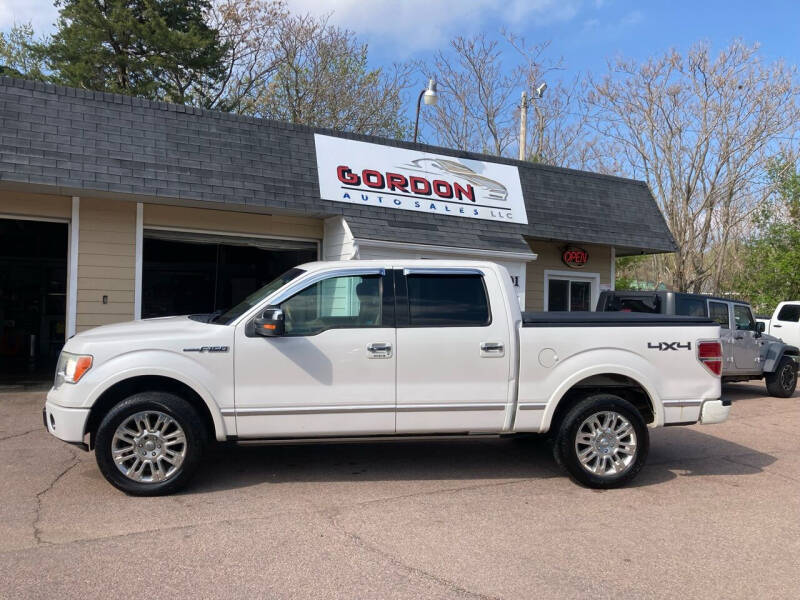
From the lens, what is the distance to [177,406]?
5297mm

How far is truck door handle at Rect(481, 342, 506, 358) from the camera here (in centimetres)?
572

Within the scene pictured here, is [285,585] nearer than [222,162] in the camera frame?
Yes

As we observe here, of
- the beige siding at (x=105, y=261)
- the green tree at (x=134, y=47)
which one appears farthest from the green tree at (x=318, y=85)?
the beige siding at (x=105, y=261)

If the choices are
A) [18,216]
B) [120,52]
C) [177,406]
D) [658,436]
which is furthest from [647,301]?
[120,52]

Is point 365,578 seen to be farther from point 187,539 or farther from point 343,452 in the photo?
point 343,452

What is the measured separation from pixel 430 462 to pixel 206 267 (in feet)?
24.1

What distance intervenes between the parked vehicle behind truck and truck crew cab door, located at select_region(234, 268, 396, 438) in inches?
279

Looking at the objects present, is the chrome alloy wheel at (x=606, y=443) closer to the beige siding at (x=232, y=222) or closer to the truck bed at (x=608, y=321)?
the truck bed at (x=608, y=321)

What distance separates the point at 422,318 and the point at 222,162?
6393 mm

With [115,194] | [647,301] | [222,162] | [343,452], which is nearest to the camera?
[343,452]

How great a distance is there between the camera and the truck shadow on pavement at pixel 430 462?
5.99 m

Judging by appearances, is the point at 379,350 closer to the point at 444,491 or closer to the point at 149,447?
the point at 444,491

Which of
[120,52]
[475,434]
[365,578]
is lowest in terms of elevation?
[365,578]

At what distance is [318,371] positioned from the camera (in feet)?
18.1
